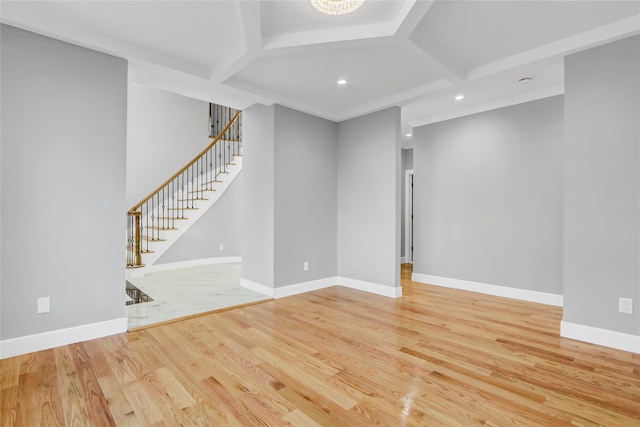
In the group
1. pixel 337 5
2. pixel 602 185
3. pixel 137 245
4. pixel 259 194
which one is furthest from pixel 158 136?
pixel 602 185

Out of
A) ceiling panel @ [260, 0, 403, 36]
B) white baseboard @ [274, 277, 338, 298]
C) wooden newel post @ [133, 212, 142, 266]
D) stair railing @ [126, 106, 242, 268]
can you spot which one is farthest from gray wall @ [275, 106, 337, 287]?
wooden newel post @ [133, 212, 142, 266]


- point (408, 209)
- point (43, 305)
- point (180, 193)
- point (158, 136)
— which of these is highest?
point (158, 136)

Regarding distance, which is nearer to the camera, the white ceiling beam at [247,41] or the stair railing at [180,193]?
the white ceiling beam at [247,41]

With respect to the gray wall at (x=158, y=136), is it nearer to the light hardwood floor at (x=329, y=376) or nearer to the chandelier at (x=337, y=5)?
the light hardwood floor at (x=329, y=376)

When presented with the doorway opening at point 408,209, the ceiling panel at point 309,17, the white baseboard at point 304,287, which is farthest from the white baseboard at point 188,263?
the ceiling panel at point 309,17

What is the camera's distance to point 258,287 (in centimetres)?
444

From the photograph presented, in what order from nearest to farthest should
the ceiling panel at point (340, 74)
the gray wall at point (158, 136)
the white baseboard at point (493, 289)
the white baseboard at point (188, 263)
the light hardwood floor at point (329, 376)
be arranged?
the light hardwood floor at point (329, 376) < the ceiling panel at point (340, 74) < the white baseboard at point (493, 289) < the white baseboard at point (188, 263) < the gray wall at point (158, 136)

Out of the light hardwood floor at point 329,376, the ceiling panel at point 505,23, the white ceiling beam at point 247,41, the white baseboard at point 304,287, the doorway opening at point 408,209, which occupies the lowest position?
the light hardwood floor at point 329,376

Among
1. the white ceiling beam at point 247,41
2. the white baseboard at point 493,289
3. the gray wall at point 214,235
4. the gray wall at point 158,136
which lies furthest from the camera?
the gray wall at point 158,136

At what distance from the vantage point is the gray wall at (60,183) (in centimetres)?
246

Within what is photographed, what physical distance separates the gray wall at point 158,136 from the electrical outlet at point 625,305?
25.4 feet

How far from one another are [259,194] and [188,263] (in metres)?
2.89

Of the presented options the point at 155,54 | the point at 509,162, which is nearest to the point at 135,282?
the point at 155,54

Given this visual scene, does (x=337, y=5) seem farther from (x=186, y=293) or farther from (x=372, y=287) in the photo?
(x=186, y=293)
